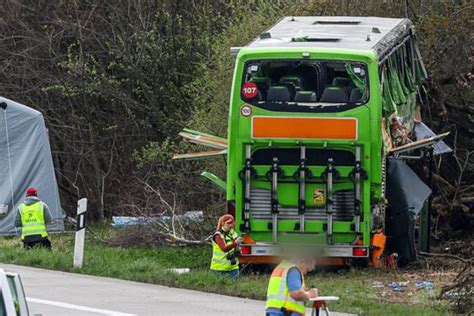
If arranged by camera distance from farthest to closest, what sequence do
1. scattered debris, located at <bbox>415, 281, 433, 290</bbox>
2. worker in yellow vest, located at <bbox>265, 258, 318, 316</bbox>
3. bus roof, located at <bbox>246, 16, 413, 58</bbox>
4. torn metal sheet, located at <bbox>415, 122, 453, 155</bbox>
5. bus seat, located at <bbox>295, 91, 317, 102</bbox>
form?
torn metal sheet, located at <bbox>415, 122, 453, 155</bbox> < bus roof, located at <bbox>246, 16, 413, 58</bbox> < bus seat, located at <bbox>295, 91, 317, 102</bbox> < scattered debris, located at <bbox>415, 281, 433, 290</bbox> < worker in yellow vest, located at <bbox>265, 258, 318, 316</bbox>

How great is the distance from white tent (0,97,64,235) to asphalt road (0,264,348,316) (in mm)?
9594

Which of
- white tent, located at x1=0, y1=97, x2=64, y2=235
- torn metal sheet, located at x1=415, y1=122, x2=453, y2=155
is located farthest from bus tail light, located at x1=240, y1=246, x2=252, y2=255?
white tent, located at x1=0, y1=97, x2=64, y2=235

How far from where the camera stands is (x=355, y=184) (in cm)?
1911

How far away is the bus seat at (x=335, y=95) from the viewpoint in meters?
19.3

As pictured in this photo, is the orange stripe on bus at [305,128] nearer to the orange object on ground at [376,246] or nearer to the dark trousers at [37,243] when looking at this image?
the orange object on ground at [376,246]

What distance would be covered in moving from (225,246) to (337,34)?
4.46 m

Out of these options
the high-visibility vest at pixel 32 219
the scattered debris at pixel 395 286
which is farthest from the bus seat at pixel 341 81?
the high-visibility vest at pixel 32 219

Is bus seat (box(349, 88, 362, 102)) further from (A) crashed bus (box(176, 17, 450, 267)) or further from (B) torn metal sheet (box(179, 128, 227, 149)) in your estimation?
(B) torn metal sheet (box(179, 128, 227, 149))

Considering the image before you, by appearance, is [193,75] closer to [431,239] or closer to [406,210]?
[431,239]

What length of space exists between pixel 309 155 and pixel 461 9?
7450 millimetres

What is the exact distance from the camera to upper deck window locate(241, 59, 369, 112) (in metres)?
19.3

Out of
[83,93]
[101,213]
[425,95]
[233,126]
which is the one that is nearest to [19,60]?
[83,93]

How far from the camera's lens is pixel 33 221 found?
2214cm

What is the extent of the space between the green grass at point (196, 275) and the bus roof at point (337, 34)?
3.65m
